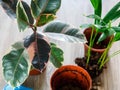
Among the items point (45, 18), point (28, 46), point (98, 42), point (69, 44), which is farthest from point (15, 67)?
Answer: point (69, 44)

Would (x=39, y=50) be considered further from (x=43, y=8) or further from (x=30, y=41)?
(x=43, y=8)

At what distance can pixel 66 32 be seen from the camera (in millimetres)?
963

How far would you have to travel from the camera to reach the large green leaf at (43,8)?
0.90 meters

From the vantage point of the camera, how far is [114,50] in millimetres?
1422

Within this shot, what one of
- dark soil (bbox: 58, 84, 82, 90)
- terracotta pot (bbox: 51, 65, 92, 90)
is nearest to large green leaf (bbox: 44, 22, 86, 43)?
terracotta pot (bbox: 51, 65, 92, 90)

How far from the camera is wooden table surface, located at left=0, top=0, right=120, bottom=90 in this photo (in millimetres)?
1307

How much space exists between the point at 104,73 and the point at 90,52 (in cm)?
18

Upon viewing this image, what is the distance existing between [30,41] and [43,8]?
5.5 inches

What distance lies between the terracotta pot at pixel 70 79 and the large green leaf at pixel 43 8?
13.8 inches

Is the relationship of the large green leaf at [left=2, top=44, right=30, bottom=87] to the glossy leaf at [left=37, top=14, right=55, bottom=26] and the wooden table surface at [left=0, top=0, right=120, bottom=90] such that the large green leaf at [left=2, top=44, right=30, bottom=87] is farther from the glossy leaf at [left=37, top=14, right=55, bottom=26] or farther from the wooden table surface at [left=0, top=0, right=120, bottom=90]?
the wooden table surface at [left=0, top=0, right=120, bottom=90]

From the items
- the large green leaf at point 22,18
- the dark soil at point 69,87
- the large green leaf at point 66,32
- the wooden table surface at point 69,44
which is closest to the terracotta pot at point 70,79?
the dark soil at point 69,87

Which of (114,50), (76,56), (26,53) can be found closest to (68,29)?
(26,53)

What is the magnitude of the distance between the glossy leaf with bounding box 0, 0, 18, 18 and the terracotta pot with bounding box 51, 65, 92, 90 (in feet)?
1.31

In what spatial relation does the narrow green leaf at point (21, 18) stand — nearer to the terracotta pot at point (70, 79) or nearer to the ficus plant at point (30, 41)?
the ficus plant at point (30, 41)
